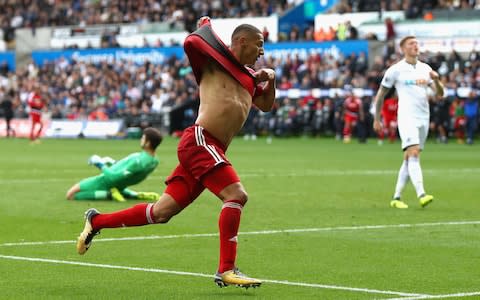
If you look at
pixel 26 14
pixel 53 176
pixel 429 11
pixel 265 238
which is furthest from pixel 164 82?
pixel 265 238

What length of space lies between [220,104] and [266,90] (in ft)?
1.99

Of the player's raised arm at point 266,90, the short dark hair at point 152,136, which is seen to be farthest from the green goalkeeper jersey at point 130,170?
the player's raised arm at point 266,90

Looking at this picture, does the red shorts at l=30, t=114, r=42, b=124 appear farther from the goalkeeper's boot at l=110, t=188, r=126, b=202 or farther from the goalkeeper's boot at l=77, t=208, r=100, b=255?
the goalkeeper's boot at l=77, t=208, r=100, b=255

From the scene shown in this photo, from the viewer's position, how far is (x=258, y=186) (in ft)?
67.9

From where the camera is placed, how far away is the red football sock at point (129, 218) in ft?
30.9

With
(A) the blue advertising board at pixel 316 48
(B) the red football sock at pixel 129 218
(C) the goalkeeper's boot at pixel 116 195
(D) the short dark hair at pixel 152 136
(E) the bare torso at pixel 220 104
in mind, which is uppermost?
(E) the bare torso at pixel 220 104

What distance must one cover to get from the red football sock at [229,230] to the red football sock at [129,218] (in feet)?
2.33

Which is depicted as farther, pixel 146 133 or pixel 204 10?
pixel 204 10

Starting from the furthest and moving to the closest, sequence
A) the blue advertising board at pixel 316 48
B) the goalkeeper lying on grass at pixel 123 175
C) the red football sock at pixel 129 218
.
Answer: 1. the blue advertising board at pixel 316 48
2. the goalkeeper lying on grass at pixel 123 175
3. the red football sock at pixel 129 218

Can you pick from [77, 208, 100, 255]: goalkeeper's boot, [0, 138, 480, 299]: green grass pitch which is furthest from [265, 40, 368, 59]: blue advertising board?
[77, 208, 100, 255]: goalkeeper's boot

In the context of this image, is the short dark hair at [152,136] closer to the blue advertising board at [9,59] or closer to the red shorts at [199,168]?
the red shorts at [199,168]

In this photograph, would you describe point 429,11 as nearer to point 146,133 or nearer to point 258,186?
point 258,186

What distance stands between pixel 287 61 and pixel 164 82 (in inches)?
279

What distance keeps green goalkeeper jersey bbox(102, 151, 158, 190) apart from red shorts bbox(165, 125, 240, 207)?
25.4 feet
